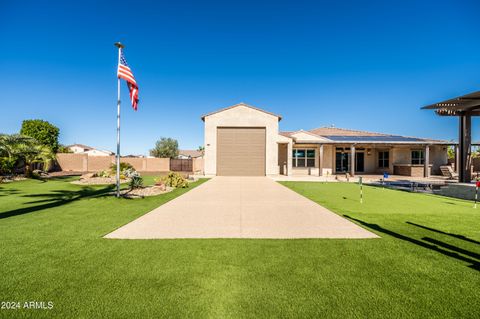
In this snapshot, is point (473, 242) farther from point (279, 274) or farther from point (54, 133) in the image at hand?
point (54, 133)

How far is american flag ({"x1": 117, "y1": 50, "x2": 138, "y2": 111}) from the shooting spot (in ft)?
32.6

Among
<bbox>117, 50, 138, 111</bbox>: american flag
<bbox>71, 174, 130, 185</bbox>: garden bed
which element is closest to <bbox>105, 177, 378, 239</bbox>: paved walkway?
<bbox>117, 50, 138, 111</bbox>: american flag

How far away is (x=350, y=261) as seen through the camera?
12.7 ft

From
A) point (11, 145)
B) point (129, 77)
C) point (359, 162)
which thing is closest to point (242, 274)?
point (129, 77)

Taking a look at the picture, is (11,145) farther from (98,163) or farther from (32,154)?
(98,163)

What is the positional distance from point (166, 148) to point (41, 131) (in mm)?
29153

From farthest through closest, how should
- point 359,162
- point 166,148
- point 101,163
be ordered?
point 166,148 → point 101,163 → point 359,162

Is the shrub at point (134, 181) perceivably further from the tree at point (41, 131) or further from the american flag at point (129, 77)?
the tree at point (41, 131)

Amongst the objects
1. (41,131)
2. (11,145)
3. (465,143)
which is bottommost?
(11,145)

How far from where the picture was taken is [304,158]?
25.5 metres

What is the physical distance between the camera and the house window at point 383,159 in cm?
2614

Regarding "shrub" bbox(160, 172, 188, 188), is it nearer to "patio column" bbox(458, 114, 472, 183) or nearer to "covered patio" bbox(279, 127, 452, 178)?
"covered patio" bbox(279, 127, 452, 178)

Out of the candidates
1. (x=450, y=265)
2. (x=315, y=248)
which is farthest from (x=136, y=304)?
(x=450, y=265)

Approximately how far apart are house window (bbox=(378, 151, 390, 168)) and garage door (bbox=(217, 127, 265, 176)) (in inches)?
569
